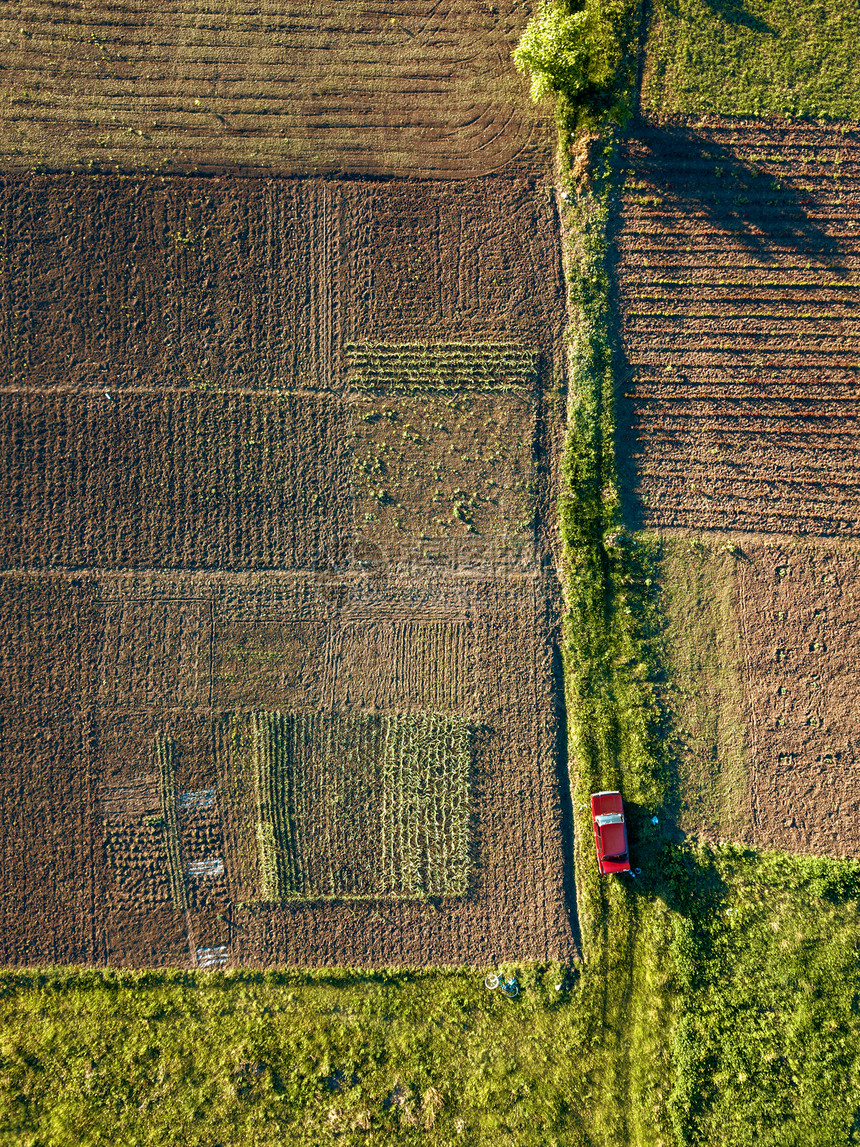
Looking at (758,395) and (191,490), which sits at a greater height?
(758,395)

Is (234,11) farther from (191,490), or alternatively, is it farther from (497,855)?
(497,855)

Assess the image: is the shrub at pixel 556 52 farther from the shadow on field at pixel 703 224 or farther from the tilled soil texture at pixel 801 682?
the tilled soil texture at pixel 801 682

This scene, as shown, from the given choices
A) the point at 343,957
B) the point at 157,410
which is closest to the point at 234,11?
the point at 157,410

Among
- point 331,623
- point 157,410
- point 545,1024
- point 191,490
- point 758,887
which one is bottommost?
point 545,1024

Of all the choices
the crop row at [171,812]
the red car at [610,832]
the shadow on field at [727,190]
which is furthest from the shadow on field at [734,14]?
the crop row at [171,812]

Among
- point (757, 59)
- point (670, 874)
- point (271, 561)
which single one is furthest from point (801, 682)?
point (757, 59)

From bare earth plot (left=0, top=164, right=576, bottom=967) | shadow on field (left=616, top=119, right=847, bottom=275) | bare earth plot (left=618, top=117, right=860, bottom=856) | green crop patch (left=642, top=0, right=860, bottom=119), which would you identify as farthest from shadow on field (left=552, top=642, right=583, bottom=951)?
green crop patch (left=642, top=0, right=860, bottom=119)

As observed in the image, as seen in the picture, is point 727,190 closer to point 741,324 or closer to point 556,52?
point 741,324

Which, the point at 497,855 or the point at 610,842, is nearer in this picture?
the point at 610,842
